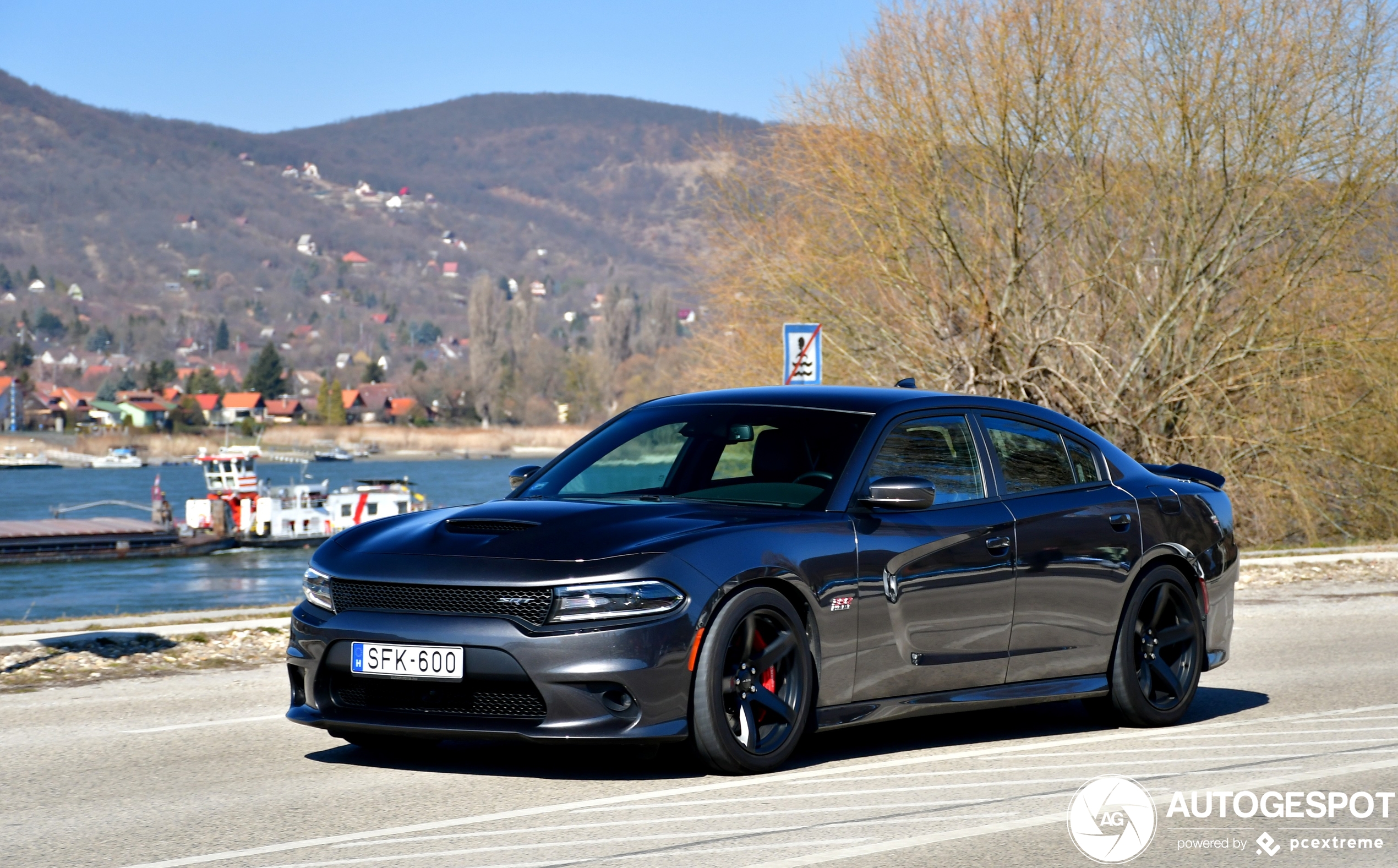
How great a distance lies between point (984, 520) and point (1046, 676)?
2.71 ft

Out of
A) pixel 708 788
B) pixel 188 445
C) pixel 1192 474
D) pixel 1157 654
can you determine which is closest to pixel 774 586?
pixel 708 788

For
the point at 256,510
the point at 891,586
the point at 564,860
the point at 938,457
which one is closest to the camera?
the point at 564,860

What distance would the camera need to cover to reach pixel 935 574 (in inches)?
279

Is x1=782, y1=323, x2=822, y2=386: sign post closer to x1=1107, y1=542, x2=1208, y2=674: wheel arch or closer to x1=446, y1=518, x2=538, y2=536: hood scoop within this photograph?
x1=1107, y1=542, x2=1208, y2=674: wheel arch

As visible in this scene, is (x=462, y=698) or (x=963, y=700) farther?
(x=963, y=700)

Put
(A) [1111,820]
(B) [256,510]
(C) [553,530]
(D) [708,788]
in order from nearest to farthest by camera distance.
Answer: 1. (A) [1111,820]
2. (D) [708,788]
3. (C) [553,530]
4. (B) [256,510]

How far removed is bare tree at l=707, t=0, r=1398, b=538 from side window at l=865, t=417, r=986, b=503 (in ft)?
56.9

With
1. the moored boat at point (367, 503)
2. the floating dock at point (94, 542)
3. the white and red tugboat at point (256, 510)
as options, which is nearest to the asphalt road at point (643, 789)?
the floating dock at point (94, 542)

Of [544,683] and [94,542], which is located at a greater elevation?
[544,683]

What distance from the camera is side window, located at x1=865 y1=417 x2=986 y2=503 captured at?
7277 millimetres

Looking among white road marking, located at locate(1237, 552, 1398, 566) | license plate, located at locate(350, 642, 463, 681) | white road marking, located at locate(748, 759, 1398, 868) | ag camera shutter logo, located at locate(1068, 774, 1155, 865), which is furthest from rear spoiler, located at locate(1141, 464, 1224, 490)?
white road marking, located at locate(1237, 552, 1398, 566)

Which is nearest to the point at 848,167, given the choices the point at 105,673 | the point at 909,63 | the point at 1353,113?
the point at 909,63

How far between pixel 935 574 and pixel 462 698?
85.3 inches

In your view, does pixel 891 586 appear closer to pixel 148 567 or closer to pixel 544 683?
pixel 544 683
